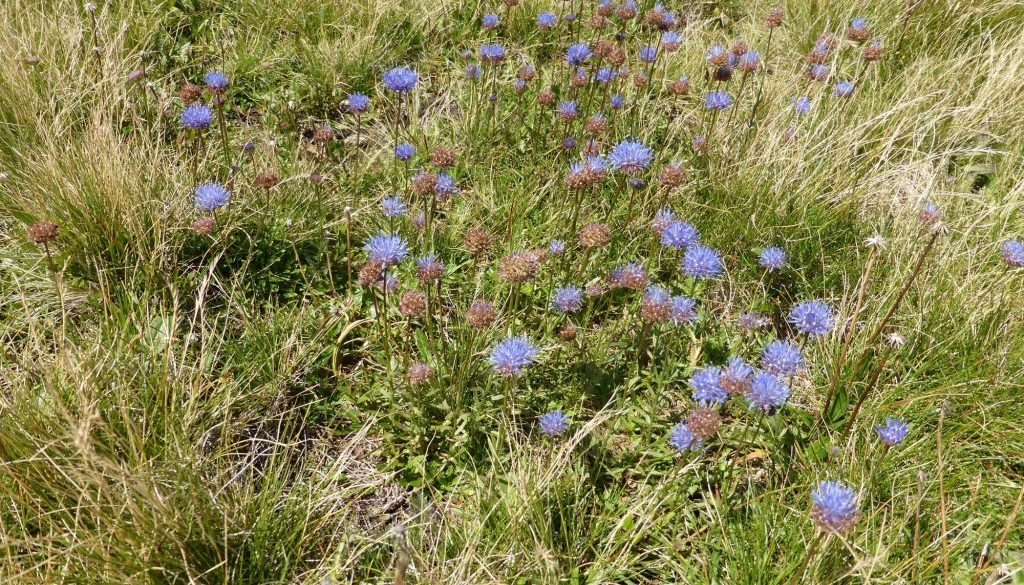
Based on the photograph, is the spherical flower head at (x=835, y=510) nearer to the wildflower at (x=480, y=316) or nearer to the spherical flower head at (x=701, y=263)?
the spherical flower head at (x=701, y=263)

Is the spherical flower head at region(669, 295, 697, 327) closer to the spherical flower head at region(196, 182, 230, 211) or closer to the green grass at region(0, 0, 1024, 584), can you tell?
the green grass at region(0, 0, 1024, 584)

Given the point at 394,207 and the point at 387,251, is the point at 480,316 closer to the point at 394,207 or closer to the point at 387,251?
the point at 387,251

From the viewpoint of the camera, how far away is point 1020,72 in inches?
152

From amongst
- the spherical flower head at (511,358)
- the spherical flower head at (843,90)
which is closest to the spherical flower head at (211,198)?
the spherical flower head at (511,358)

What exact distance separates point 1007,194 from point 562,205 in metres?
2.12

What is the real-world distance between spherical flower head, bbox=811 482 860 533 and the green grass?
75 mm

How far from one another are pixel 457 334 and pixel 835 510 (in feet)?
4.87

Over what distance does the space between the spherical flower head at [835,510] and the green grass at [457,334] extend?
0.08 m

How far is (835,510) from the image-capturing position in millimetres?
1661

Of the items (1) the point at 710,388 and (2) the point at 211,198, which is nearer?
(1) the point at 710,388

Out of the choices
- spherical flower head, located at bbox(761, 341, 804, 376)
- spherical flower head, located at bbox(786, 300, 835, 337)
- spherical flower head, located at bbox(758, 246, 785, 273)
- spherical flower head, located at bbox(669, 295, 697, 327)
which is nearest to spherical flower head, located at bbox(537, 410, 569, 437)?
spherical flower head, located at bbox(669, 295, 697, 327)

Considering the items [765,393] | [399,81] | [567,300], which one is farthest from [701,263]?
[399,81]

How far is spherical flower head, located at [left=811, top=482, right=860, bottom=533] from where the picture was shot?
1.64m

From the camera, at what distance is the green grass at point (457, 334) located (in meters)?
2.00
